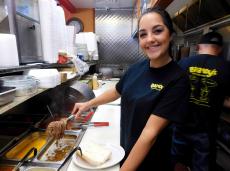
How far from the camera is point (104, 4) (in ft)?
14.4

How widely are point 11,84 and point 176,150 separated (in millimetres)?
2031

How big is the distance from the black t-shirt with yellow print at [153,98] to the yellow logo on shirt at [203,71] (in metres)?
1.01

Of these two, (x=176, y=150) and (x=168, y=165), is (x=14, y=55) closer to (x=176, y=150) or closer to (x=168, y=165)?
(x=168, y=165)

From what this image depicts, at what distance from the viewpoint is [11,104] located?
2.92 ft

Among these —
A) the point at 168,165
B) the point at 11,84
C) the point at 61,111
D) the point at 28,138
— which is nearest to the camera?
the point at 11,84

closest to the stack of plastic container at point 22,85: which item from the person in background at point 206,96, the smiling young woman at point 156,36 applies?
the smiling young woman at point 156,36

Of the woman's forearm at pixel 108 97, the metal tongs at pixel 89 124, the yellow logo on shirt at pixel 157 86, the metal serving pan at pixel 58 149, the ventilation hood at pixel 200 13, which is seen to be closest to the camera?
the yellow logo on shirt at pixel 157 86

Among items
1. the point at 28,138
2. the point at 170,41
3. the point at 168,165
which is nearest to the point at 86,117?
the point at 28,138

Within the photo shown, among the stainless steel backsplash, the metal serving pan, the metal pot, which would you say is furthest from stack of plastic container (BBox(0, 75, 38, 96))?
the stainless steel backsplash

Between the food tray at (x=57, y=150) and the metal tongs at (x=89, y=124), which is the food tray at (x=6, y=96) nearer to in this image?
the food tray at (x=57, y=150)

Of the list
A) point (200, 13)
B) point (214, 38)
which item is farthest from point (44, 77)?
point (200, 13)

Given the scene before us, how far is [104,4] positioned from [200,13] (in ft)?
9.22

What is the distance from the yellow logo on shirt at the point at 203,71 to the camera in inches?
72.9

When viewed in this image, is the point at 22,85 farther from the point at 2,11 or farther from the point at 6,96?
the point at 2,11
